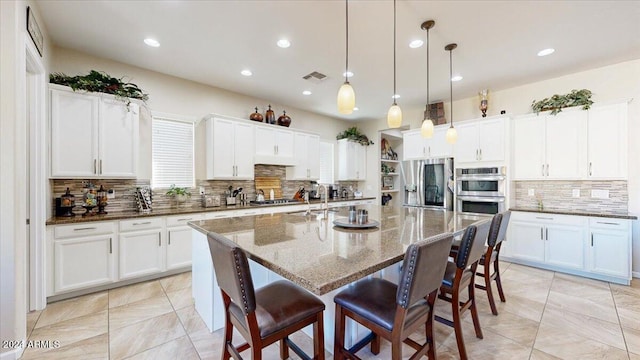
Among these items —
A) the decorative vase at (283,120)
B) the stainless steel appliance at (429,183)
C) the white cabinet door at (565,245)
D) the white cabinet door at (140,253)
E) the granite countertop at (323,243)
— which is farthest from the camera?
the decorative vase at (283,120)

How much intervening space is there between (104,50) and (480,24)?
4.25 meters

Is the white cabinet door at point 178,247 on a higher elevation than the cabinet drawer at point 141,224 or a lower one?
lower

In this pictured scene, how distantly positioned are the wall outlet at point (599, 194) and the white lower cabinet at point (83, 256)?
642 cm

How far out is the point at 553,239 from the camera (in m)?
3.63

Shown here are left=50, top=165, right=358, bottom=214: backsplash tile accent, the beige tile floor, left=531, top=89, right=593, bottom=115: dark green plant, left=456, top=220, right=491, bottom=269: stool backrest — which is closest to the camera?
left=456, top=220, right=491, bottom=269: stool backrest

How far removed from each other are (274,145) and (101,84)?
8.24 ft

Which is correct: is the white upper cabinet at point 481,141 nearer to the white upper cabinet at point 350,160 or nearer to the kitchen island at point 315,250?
the kitchen island at point 315,250

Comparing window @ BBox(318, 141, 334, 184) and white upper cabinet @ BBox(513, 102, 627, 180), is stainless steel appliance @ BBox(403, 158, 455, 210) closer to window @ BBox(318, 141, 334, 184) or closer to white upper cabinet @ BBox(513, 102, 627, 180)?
white upper cabinet @ BBox(513, 102, 627, 180)

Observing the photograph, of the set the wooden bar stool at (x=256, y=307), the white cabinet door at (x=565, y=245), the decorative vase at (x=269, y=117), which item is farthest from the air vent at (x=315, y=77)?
the white cabinet door at (x=565, y=245)

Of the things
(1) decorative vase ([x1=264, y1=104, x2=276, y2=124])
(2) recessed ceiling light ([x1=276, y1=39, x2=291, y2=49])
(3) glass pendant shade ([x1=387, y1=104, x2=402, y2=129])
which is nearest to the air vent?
(2) recessed ceiling light ([x1=276, y1=39, x2=291, y2=49])

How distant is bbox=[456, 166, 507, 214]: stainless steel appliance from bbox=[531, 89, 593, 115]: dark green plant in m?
1.05

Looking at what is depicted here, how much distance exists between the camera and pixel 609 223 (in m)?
3.26

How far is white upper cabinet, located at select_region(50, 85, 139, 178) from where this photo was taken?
2.84 metres

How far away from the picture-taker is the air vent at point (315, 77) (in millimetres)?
3783
